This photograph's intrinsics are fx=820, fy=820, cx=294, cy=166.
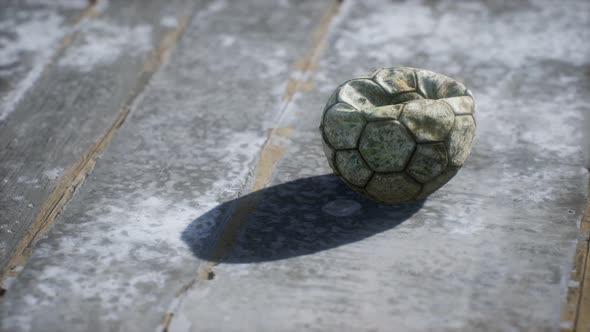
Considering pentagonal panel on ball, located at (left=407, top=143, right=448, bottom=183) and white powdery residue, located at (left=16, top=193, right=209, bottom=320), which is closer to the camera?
white powdery residue, located at (left=16, top=193, right=209, bottom=320)

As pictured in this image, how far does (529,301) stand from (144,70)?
2.56m

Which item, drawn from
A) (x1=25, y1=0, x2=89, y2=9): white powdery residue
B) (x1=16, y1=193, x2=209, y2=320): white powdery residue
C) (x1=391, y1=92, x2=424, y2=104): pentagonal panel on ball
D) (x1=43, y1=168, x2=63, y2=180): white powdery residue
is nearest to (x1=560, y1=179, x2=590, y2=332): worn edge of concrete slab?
(x1=391, y1=92, x2=424, y2=104): pentagonal panel on ball

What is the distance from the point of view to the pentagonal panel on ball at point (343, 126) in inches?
125

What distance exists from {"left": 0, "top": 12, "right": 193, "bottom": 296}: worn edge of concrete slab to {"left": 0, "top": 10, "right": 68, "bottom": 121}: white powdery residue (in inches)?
3.9

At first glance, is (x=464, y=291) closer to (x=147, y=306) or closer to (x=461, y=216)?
(x=461, y=216)

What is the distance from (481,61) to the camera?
456 centimetres

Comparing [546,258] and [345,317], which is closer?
[345,317]

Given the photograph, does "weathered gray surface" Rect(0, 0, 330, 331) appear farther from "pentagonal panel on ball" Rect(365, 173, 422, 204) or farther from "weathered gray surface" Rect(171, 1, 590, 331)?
"pentagonal panel on ball" Rect(365, 173, 422, 204)

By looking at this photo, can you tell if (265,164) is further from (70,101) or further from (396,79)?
(70,101)

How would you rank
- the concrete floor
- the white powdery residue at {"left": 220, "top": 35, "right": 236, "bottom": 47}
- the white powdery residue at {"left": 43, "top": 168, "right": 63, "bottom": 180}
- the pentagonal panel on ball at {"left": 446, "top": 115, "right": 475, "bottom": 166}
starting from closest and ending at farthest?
the concrete floor
the pentagonal panel on ball at {"left": 446, "top": 115, "right": 475, "bottom": 166}
the white powdery residue at {"left": 43, "top": 168, "right": 63, "bottom": 180}
the white powdery residue at {"left": 220, "top": 35, "right": 236, "bottom": 47}

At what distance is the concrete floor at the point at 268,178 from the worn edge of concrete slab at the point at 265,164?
0.04 ft

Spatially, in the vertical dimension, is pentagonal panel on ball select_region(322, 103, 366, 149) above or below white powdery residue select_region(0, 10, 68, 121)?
above

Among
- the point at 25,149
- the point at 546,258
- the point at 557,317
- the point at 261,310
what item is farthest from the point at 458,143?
the point at 25,149

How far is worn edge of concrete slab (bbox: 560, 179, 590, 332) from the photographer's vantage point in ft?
9.16
